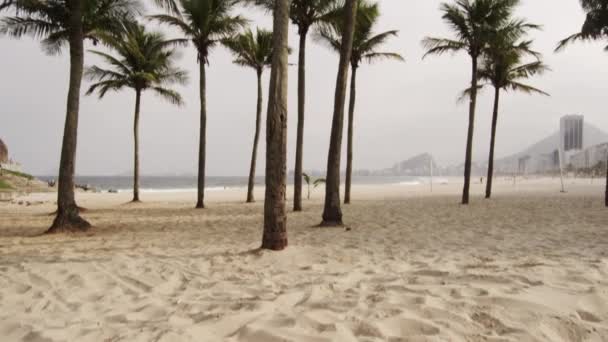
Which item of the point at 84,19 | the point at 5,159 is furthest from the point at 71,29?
the point at 5,159

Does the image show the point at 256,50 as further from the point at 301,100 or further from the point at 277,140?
the point at 277,140

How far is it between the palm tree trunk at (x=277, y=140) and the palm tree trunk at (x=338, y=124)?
106 inches

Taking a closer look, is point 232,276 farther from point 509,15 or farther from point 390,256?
point 509,15

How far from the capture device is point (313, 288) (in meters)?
3.29

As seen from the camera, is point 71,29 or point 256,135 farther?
point 256,135

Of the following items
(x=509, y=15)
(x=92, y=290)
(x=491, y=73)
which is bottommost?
(x=92, y=290)

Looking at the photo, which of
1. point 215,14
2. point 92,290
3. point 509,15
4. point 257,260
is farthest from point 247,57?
point 92,290

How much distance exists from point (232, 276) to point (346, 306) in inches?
62.6

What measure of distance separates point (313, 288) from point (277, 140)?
250cm

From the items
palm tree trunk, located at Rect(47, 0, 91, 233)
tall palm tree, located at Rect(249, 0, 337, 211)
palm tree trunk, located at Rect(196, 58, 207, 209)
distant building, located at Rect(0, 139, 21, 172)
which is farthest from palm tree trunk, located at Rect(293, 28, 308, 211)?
distant building, located at Rect(0, 139, 21, 172)

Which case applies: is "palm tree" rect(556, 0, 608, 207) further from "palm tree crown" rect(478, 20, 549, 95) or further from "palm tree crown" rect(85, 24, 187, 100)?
"palm tree crown" rect(85, 24, 187, 100)

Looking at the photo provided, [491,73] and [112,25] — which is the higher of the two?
[491,73]

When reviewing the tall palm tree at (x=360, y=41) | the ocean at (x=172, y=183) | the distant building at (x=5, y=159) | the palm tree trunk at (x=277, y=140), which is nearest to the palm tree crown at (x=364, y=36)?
the tall palm tree at (x=360, y=41)

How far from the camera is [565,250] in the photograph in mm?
4672
